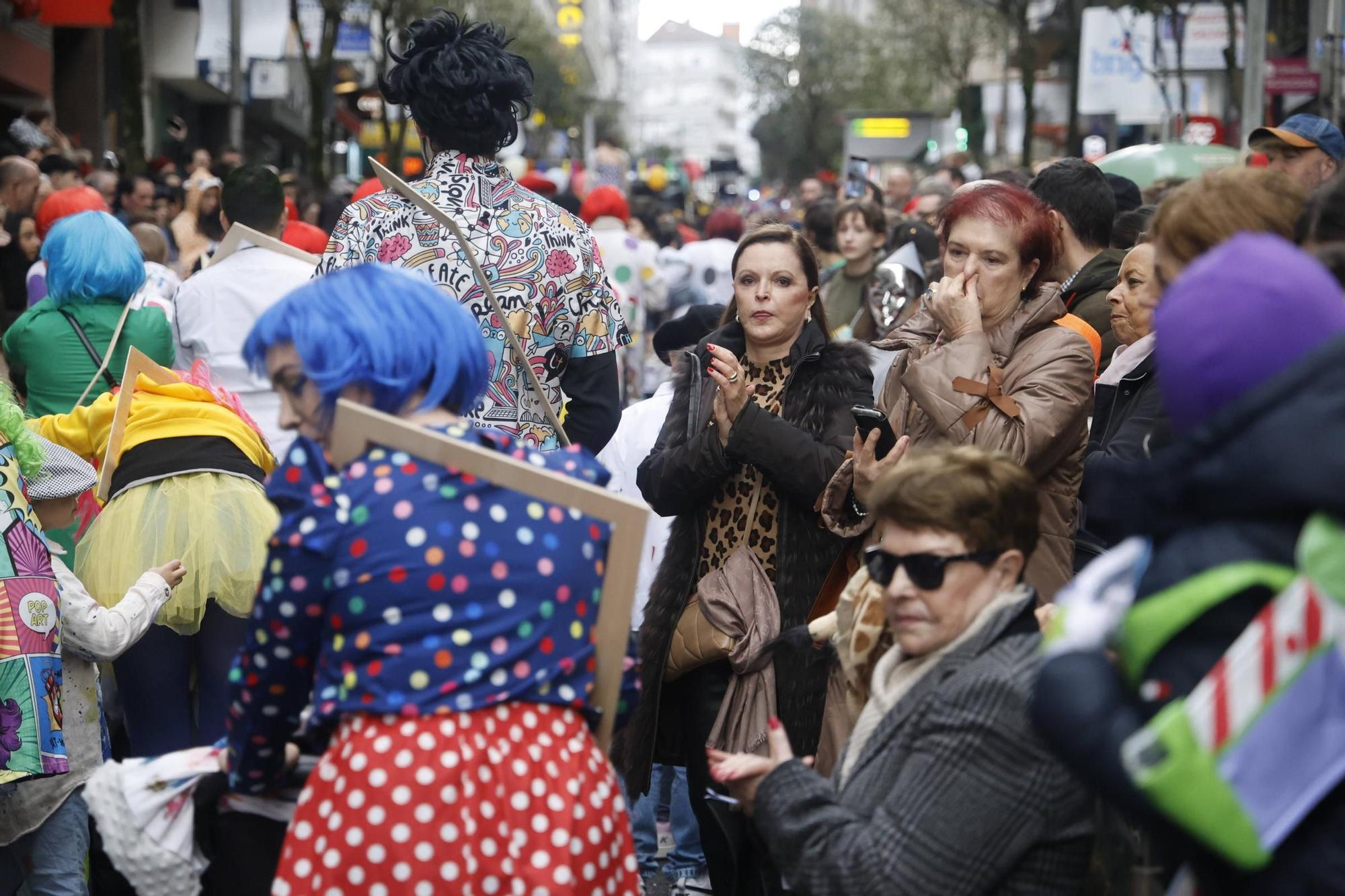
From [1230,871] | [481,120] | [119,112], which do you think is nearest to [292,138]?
[119,112]

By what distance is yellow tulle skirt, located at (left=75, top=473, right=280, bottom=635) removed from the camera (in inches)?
195

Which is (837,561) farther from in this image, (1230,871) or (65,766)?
(1230,871)

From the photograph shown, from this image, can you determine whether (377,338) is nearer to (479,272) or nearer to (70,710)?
(479,272)

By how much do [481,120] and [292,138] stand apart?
43.6 metres

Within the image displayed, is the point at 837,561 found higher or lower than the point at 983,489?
lower

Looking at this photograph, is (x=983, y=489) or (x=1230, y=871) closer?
(x=1230, y=871)

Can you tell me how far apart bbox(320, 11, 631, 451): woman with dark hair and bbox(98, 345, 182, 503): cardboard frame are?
857 mm

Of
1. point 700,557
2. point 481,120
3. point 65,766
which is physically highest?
point 481,120

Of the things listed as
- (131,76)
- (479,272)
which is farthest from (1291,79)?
(479,272)

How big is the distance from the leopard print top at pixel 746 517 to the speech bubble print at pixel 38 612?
1.68 m

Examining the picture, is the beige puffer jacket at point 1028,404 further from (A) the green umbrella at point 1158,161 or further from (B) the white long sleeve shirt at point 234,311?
(A) the green umbrella at point 1158,161

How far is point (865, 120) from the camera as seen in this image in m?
42.8

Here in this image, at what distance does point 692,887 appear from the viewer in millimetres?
5617

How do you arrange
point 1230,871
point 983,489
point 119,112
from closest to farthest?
point 1230,871, point 983,489, point 119,112
